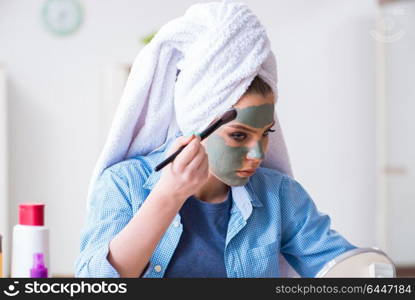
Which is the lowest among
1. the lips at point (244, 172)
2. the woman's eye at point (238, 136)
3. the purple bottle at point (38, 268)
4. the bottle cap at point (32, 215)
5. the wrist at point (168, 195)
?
the purple bottle at point (38, 268)

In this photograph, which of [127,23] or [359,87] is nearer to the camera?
[127,23]

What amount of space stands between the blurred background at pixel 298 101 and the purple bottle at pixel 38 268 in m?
1.52

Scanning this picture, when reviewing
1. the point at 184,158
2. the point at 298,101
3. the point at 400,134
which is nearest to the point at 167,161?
the point at 184,158

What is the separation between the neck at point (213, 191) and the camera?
0.71 metres

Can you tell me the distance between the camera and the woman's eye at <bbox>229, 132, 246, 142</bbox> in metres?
0.67

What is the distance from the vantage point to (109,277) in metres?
0.60

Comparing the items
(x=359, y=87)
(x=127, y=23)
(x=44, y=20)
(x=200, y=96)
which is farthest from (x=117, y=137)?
(x=359, y=87)

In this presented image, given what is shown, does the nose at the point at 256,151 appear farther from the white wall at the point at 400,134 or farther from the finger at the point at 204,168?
the white wall at the point at 400,134

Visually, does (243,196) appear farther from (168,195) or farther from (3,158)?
(3,158)

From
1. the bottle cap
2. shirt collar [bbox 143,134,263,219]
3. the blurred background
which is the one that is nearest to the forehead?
shirt collar [bbox 143,134,263,219]

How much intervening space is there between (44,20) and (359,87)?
3.93 feet

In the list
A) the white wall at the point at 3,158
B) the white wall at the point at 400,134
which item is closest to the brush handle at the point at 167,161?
the white wall at the point at 3,158

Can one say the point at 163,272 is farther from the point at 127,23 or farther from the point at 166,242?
the point at 127,23

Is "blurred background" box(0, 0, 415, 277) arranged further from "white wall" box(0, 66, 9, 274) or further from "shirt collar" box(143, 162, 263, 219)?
"shirt collar" box(143, 162, 263, 219)
